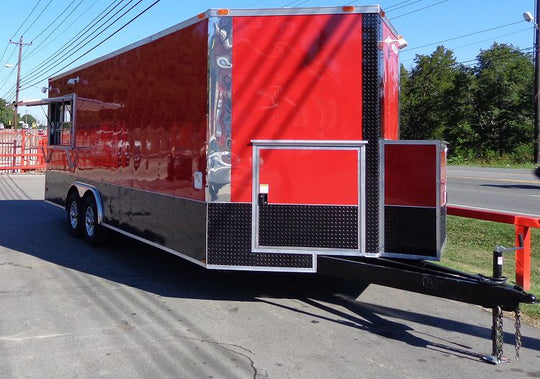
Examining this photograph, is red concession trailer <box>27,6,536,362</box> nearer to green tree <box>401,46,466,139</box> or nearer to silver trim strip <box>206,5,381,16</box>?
silver trim strip <box>206,5,381,16</box>

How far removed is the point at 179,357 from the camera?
13.5 ft

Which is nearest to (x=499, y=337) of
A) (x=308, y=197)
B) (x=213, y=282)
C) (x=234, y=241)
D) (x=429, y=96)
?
(x=308, y=197)

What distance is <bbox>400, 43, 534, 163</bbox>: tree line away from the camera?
143ft

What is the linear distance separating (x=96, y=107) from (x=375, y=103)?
16.3ft

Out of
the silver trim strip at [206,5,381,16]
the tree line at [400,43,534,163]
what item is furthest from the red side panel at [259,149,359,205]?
the tree line at [400,43,534,163]

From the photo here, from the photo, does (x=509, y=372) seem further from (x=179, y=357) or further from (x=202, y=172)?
(x=202, y=172)

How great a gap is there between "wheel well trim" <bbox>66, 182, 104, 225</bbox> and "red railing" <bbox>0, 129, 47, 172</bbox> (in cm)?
1848

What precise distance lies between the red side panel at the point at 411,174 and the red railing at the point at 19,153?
79.4 ft

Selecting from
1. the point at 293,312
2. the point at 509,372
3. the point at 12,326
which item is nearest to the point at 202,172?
the point at 293,312

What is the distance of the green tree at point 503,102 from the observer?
4362cm

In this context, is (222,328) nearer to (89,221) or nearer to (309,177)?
(309,177)

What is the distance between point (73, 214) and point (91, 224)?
3.22 feet

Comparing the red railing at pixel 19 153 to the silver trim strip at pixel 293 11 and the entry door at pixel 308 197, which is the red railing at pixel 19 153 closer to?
the silver trim strip at pixel 293 11

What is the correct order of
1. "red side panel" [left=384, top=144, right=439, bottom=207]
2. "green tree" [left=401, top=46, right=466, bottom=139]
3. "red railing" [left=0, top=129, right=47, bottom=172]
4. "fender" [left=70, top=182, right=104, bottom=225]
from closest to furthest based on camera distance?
"red side panel" [left=384, top=144, right=439, bottom=207] → "fender" [left=70, top=182, right=104, bottom=225] → "red railing" [left=0, top=129, right=47, bottom=172] → "green tree" [left=401, top=46, right=466, bottom=139]
